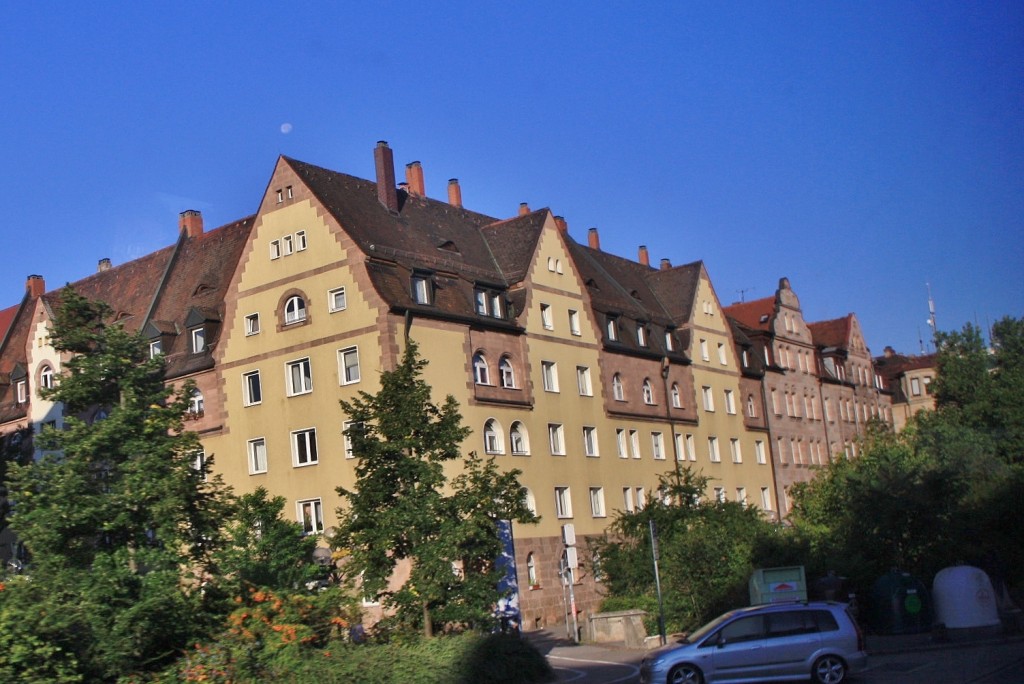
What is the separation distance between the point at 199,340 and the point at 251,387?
4076 mm

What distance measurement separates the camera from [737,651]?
2514 cm

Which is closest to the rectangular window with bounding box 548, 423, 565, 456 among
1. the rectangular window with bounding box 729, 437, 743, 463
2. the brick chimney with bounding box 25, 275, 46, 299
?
the rectangular window with bounding box 729, 437, 743, 463

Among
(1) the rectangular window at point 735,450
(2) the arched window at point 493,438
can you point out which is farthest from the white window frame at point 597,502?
(1) the rectangular window at point 735,450

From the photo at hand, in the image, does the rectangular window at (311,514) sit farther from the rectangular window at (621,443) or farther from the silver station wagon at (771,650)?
the silver station wagon at (771,650)

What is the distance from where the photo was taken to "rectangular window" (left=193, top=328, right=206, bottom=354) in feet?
165

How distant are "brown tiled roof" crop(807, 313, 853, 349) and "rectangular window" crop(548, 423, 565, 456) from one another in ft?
124

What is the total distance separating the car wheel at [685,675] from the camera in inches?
985

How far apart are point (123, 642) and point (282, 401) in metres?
24.1

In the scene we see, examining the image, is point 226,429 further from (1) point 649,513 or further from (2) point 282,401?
(1) point 649,513

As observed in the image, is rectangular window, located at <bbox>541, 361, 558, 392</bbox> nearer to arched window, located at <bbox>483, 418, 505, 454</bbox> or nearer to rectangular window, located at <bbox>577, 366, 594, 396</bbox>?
rectangular window, located at <bbox>577, 366, 594, 396</bbox>

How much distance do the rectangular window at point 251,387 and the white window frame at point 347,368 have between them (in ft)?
14.4

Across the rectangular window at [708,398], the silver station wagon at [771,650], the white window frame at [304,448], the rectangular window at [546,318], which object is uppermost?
the rectangular window at [546,318]

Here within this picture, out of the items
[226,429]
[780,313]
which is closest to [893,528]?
[226,429]

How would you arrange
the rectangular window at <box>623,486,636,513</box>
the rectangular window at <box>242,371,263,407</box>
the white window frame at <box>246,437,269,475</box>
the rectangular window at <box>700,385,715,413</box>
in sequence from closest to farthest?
the white window frame at <box>246,437,269,475</box> < the rectangular window at <box>242,371,263,407</box> < the rectangular window at <box>623,486,636,513</box> < the rectangular window at <box>700,385,715,413</box>
